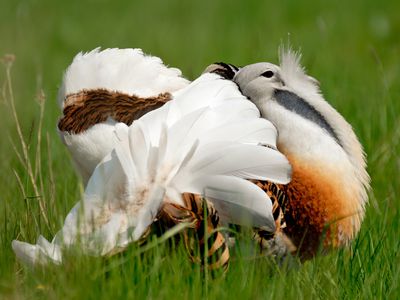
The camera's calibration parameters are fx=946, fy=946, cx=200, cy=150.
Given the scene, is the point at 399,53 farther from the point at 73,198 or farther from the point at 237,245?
the point at 237,245

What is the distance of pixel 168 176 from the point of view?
240cm

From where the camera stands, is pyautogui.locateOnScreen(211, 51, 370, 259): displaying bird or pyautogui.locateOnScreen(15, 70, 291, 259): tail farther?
pyautogui.locateOnScreen(211, 51, 370, 259): displaying bird

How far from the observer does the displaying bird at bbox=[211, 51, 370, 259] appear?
2.60 meters

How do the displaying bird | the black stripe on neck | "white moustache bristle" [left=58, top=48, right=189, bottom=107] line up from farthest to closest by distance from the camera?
"white moustache bristle" [left=58, top=48, right=189, bottom=107] → the black stripe on neck → the displaying bird

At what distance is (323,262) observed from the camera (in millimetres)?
2807

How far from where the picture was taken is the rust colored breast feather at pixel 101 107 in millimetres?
2820

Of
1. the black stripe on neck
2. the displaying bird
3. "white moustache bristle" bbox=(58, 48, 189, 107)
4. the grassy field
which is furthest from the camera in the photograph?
"white moustache bristle" bbox=(58, 48, 189, 107)

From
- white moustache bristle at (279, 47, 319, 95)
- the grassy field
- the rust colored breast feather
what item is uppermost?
white moustache bristle at (279, 47, 319, 95)

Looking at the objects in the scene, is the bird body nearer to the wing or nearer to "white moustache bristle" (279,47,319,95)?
"white moustache bristle" (279,47,319,95)

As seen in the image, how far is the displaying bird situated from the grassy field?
0.09m

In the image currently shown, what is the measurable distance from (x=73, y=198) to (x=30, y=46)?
153 inches

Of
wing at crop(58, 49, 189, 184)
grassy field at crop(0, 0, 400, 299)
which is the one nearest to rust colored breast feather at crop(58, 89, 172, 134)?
wing at crop(58, 49, 189, 184)

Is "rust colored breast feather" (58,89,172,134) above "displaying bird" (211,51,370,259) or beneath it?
above

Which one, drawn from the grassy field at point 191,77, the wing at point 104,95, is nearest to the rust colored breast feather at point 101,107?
the wing at point 104,95
